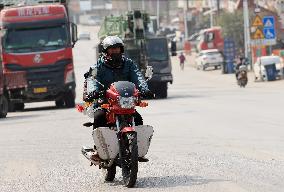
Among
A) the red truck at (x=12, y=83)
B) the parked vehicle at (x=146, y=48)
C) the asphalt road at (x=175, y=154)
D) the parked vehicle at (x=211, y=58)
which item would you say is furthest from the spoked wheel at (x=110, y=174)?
the parked vehicle at (x=211, y=58)

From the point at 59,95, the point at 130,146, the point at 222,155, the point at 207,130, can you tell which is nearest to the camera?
the point at 130,146

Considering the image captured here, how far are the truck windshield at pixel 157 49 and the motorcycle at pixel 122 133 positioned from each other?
2994cm

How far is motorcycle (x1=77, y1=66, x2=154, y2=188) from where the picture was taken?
37.2 ft

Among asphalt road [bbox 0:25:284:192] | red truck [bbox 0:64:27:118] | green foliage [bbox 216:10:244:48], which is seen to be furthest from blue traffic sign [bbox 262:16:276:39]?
green foliage [bbox 216:10:244:48]

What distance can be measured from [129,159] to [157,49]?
101ft

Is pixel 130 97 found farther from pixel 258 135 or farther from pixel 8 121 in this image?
pixel 8 121

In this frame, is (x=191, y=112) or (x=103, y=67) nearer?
(x=103, y=67)

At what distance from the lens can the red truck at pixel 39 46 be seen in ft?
113

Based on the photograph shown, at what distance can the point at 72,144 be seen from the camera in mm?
18953

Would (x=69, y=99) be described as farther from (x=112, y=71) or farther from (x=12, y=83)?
(x=112, y=71)

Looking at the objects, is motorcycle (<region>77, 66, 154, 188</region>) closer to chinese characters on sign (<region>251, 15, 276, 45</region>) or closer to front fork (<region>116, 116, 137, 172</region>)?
front fork (<region>116, 116, 137, 172</region>)

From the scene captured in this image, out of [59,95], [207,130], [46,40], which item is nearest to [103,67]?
[207,130]

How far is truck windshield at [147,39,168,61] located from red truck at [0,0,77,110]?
254 inches

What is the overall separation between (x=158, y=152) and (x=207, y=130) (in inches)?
190
